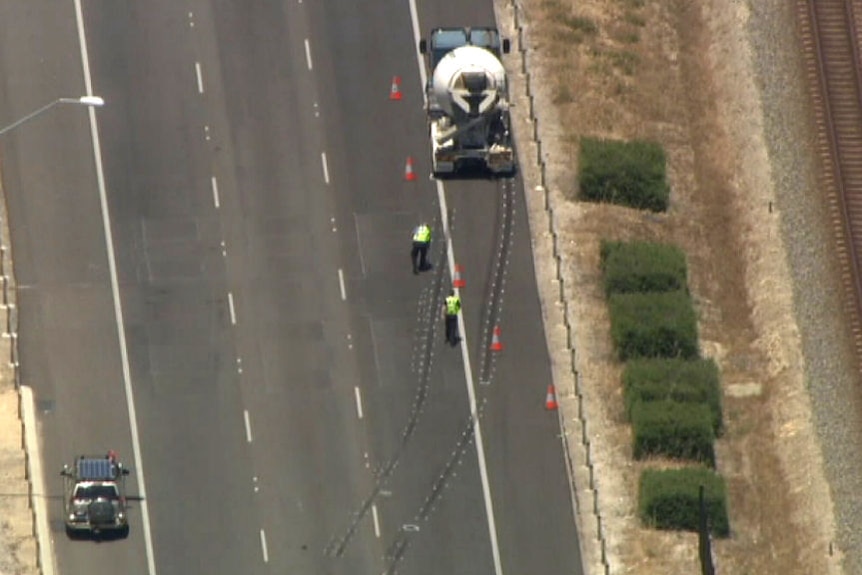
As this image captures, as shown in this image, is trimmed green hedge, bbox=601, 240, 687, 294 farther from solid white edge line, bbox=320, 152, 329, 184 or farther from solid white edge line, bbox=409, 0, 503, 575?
solid white edge line, bbox=320, 152, 329, 184

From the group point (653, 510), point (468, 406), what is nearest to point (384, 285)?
point (468, 406)

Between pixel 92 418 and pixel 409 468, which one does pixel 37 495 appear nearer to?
pixel 92 418

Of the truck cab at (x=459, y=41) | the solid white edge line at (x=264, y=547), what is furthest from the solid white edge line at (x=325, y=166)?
the solid white edge line at (x=264, y=547)

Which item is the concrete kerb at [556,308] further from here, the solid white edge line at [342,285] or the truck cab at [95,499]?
the truck cab at [95,499]

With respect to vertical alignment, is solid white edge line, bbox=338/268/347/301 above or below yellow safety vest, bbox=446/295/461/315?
above

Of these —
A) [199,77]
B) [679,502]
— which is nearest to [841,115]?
[679,502]

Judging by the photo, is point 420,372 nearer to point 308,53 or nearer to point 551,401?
point 551,401

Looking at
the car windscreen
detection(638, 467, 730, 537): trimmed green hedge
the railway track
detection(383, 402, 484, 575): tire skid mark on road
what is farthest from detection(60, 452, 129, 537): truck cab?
the railway track
